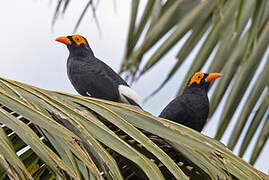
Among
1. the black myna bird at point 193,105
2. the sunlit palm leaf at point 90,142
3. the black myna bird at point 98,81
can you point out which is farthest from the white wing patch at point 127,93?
the sunlit palm leaf at point 90,142

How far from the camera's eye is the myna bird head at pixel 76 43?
3.49 meters

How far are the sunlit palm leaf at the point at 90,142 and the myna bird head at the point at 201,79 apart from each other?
1602 mm

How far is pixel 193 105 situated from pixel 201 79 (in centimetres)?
26

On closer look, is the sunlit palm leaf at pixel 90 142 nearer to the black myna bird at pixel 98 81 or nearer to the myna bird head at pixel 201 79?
the black myna bird at pixel 98 81

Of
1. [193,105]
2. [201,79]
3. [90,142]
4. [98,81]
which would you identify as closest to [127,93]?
[98,81]

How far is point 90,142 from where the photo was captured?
1452 millimetres

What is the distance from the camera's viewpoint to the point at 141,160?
1.44 m

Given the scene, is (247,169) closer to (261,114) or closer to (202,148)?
(202,148)

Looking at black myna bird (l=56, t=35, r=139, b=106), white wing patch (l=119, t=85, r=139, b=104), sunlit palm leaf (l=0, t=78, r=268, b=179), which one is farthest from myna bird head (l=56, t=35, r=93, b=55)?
sunlit palm leaf (l=0, t=78, r=268, b=179)

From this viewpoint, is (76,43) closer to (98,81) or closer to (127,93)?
(98,81)

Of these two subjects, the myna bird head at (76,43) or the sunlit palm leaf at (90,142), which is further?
the myna bird head at (76,43)

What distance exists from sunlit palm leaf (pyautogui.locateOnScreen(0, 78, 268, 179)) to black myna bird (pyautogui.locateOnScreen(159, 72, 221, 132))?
1.36m

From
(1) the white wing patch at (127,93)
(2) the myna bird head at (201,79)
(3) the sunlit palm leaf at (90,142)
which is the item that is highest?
(2) the myna bird head at (201,79)

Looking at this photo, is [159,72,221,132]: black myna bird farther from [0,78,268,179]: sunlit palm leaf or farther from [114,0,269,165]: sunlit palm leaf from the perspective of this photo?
[0,78,268,179]: sunlit palm leaf
